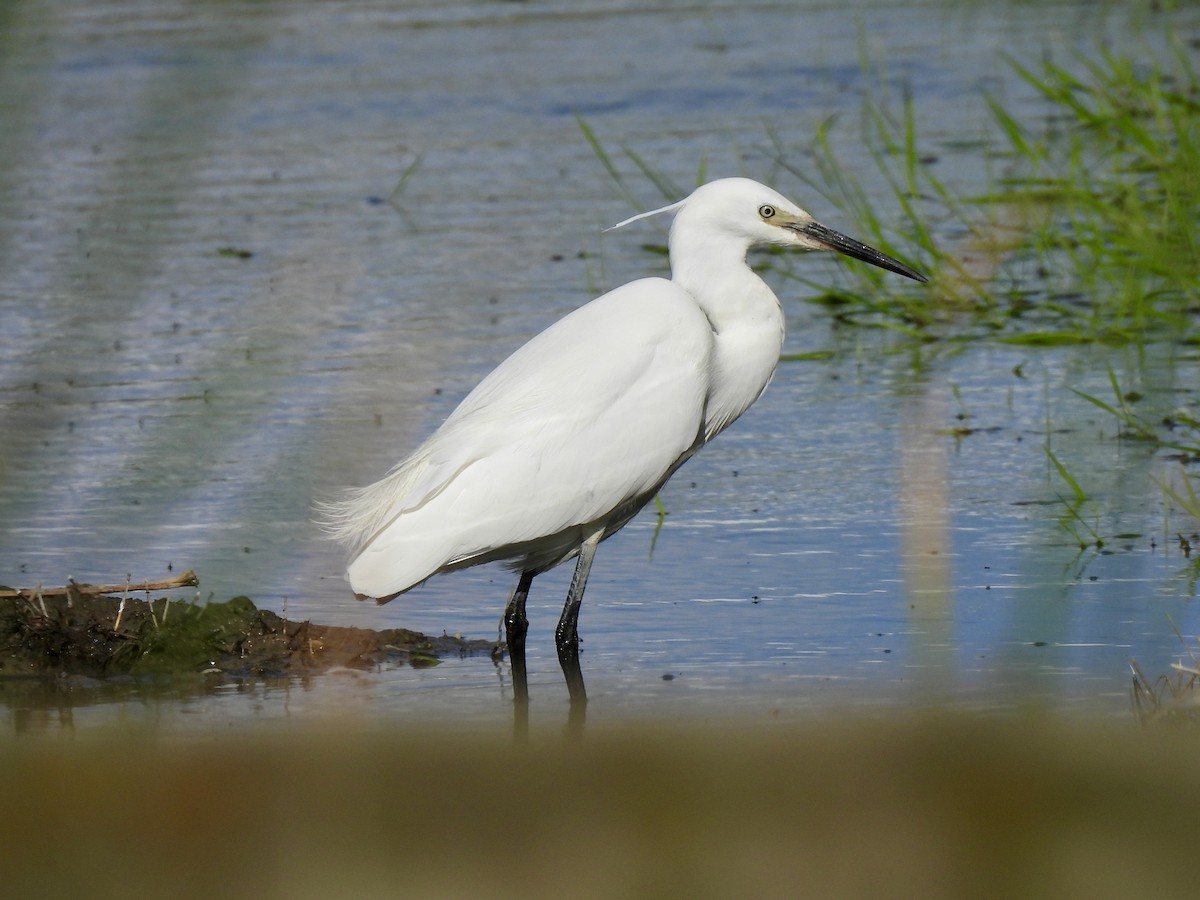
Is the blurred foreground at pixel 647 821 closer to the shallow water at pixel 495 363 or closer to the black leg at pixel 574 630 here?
the shallow water at pixel 495 363

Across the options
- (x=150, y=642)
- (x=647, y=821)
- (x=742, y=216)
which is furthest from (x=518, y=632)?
(x=647, y=821)

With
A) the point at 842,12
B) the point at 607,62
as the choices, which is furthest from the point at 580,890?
the point at 842,12

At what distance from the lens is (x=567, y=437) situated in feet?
14.0

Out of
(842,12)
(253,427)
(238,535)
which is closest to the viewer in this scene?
(253,427)

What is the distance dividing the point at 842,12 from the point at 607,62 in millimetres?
2475

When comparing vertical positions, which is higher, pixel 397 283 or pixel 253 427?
pixel 397 283

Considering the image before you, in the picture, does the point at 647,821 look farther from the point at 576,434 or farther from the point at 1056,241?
the point at 1056,241

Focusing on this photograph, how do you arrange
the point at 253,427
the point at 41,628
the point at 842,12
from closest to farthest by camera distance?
the point at 253,427, the point at 41,628, the point at 842,12

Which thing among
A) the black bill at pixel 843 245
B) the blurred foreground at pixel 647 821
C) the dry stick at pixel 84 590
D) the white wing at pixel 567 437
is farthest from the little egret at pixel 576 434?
the blurred foreground at pixel 647 821

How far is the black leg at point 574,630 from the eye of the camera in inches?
161

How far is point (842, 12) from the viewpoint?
47.3 ft

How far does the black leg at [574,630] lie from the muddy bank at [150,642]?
31 cm

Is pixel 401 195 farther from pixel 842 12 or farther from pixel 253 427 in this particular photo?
pixel 253 427

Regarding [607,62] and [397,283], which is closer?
[397,283]
